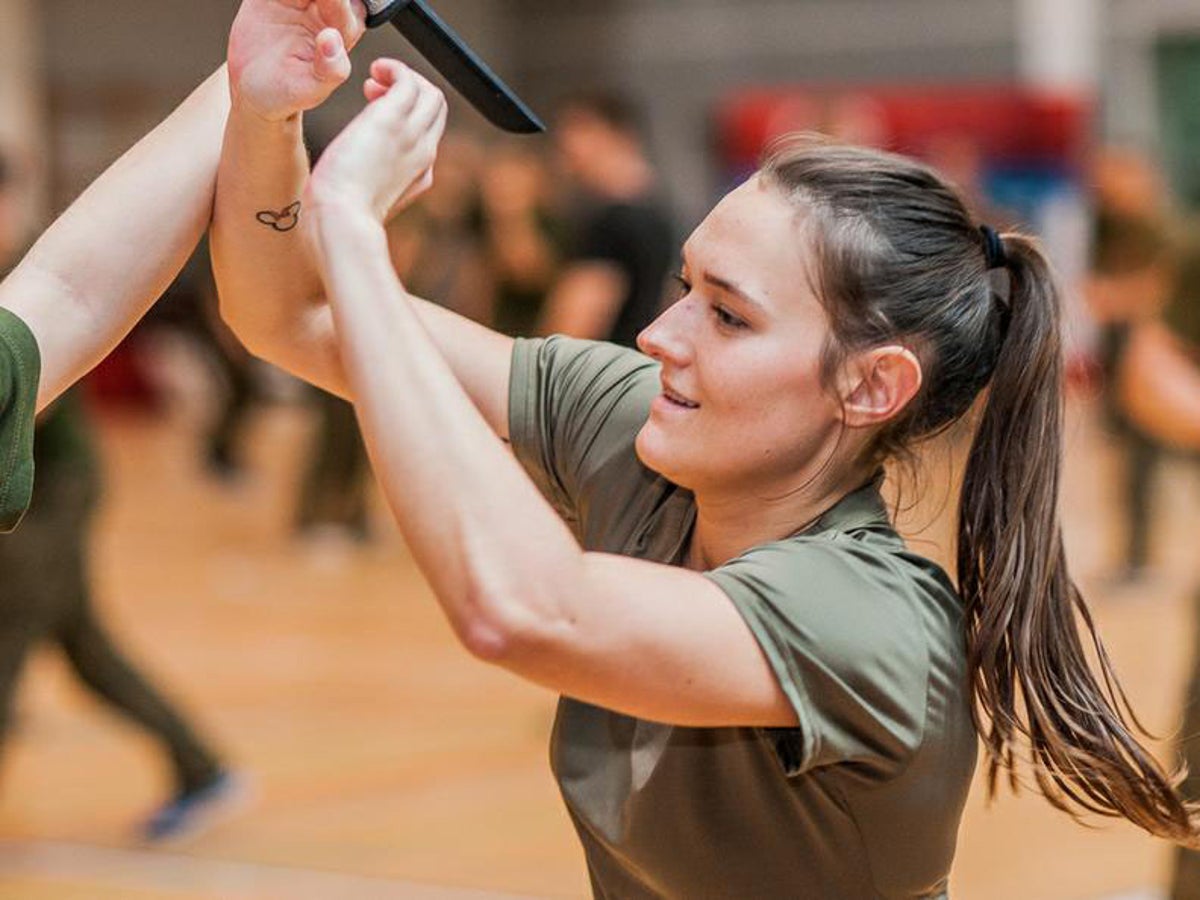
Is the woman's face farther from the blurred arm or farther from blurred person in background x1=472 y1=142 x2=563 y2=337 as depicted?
blurred person in background x1=472 y1=142 x2=563 y2=337

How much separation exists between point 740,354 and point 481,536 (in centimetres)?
33

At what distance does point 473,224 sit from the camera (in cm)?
709

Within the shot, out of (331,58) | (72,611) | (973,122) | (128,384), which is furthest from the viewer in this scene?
(128,384)

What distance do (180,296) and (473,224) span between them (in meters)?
5.76

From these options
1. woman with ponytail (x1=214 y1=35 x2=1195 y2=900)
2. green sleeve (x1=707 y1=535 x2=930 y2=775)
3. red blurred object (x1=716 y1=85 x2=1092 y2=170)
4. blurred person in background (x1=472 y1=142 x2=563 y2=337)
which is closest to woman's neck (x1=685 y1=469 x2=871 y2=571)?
woman with ponytail (x1=214 y1=35 x2=1195 y2=900)

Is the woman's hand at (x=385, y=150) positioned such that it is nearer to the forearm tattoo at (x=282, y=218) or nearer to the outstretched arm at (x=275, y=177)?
the outstretched arm at (x=275, y=177)

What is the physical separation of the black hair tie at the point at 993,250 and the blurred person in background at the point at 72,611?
8.25 feet

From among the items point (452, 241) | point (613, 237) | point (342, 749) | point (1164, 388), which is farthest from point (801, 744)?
point (452, 241)

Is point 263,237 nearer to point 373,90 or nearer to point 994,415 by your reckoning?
point 373,90

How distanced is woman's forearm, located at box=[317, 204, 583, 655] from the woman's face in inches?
10.1

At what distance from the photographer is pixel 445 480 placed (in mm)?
1194

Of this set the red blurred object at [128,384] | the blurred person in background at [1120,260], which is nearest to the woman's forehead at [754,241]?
the blurred person in background at [1120,260]

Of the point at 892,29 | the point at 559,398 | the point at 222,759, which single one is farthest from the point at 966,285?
the point at 892,29

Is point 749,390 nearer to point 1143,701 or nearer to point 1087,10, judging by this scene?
point 1143,701
